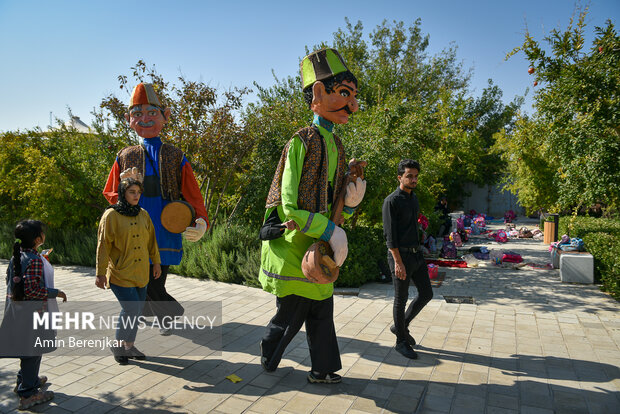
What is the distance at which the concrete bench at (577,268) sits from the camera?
6.90m

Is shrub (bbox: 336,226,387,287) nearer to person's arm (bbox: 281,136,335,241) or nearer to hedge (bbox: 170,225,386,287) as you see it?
hedge (bbox: 170,225,386,287)

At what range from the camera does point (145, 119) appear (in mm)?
4105

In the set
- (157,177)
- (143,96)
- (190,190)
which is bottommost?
(190,190)

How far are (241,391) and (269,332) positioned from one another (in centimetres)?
48

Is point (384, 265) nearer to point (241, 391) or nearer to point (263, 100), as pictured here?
point (241, 391)

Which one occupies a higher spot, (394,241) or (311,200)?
(311,200)

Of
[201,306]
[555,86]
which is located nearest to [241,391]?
[201,306]

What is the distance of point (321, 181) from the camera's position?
3.05 m

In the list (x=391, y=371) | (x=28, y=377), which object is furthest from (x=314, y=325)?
(x=28, y=377)

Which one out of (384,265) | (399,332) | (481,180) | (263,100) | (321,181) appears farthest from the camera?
(481,180)

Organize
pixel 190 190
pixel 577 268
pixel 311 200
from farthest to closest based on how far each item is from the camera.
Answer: pixel 577 268, pixel 190 190, pixel 311 200

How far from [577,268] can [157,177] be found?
6987 mm

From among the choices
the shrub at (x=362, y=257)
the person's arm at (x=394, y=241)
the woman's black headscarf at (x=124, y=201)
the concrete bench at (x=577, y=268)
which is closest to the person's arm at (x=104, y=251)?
the woman's black headscarf at (x=124, y=201)

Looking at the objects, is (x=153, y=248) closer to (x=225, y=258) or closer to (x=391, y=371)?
(x=391, y=371)
